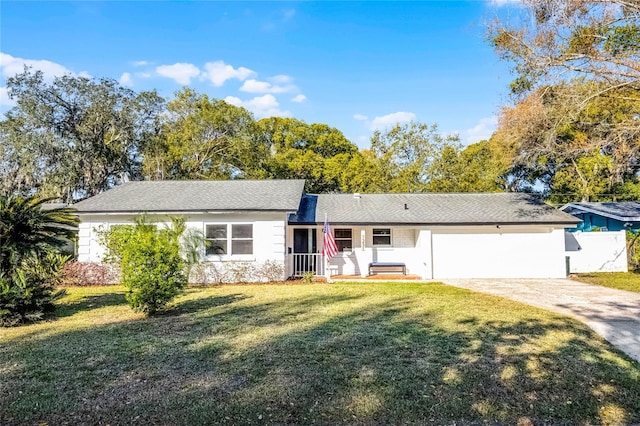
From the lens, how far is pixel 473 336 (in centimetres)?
620

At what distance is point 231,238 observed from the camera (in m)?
14.5

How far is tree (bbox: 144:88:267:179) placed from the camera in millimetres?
28625

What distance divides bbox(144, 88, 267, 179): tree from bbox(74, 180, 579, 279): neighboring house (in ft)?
38.1

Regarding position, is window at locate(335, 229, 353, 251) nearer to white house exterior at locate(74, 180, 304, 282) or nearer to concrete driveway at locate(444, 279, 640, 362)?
white house exterior at locate(74, 180, 304, 282)

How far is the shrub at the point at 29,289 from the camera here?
287 inches

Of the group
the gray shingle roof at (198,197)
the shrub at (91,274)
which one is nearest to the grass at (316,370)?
the gray shingle roof at (198,197)

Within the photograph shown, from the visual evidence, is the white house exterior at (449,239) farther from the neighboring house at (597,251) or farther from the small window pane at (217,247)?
the small window pane at (217,247)

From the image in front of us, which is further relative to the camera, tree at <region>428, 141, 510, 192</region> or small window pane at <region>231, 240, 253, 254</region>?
tree at <region>428, 141, 510, 192</region>

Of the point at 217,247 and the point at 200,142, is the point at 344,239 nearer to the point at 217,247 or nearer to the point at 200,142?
the point at 217,247

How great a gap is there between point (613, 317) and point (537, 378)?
15.8 feet

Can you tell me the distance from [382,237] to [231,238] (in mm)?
6414

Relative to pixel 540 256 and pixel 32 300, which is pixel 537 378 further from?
pixel 540 256

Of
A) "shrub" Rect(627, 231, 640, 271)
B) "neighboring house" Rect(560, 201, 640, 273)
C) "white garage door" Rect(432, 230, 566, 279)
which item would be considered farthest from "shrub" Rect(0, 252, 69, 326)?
"shrub" Rect(627, 231, 640, 271)

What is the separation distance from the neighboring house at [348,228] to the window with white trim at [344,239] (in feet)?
0.15
